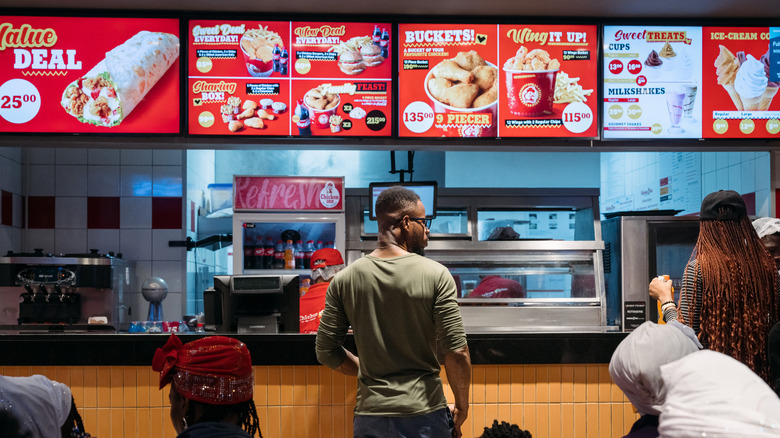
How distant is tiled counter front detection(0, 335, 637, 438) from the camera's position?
10.9ft

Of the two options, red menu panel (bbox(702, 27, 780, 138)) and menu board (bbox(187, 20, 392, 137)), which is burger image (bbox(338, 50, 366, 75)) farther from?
red menu panel (bbox(702, 27, 780, 138))

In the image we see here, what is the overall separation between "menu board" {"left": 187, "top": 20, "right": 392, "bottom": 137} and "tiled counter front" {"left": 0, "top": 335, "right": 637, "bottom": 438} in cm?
135

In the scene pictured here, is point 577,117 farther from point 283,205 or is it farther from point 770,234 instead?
point 283,205

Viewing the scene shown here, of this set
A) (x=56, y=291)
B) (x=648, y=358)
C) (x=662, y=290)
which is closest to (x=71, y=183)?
(x=56, y=291)

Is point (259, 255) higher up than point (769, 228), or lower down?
lower down

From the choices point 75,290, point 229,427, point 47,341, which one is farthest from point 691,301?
point 75,290

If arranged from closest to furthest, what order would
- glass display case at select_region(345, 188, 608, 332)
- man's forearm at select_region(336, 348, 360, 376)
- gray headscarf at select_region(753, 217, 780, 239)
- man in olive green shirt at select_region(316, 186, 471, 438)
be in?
man in olive green shirt at select_region(316, 186, 471, 438)
man's forearm at select_region(336, 348, 360, 376)
gray headscarf at select_region(753, 217, 780, 239)
glass display case at select_region(345, 188, 608, 332)

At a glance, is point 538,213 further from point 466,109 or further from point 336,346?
point 336,346

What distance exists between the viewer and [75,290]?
16.9ft

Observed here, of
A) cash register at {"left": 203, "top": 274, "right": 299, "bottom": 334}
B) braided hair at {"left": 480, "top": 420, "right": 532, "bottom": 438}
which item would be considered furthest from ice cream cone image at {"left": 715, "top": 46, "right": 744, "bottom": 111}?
braided hair at {"left": 480, "top": 420, "right": 532, "bottom": 438}

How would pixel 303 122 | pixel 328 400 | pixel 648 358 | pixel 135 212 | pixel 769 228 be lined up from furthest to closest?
pixel 135 212, pixel 303 122, pixel 328 400, pixel 769 228, pixel 648 358

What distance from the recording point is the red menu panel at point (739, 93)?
4055 millimetres

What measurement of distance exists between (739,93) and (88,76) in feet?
12.8

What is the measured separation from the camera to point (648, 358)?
1.29 metres
